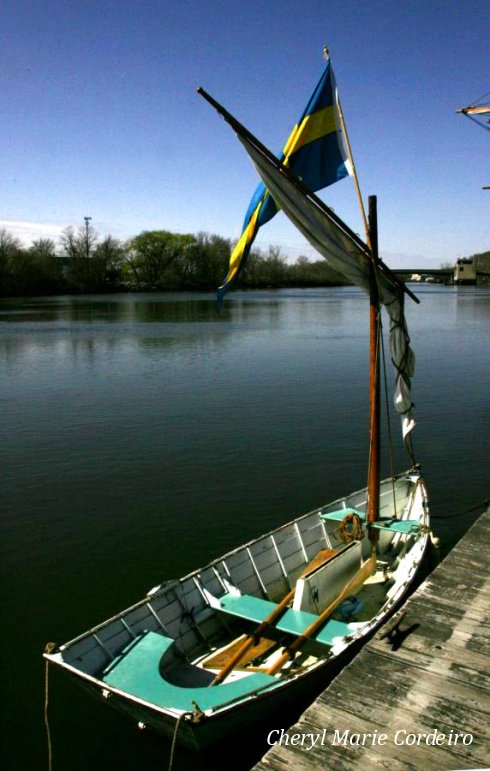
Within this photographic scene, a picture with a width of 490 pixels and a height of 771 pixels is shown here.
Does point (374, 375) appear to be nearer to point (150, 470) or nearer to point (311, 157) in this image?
point (311, 157)

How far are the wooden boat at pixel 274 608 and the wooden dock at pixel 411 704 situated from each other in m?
0.85

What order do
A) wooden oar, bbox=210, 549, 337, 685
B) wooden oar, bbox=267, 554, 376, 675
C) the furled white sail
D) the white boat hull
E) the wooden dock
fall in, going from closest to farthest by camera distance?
the wooden dock < the white boat hull < wooden oar, bbox=210, 549, 337, 685 < wooden oar, bbox=267, 554, 376, 675 < the furled white sail

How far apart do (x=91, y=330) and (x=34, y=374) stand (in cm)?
3276

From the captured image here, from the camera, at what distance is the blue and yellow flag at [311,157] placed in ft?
49.5

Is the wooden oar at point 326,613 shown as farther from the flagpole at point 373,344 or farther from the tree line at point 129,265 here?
the tree line at point 129,265

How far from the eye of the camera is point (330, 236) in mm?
15117

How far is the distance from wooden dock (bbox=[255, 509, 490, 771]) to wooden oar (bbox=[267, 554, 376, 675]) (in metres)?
1.15

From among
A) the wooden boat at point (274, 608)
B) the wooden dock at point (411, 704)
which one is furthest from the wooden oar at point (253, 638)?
the wooden dock at point (411, 704)

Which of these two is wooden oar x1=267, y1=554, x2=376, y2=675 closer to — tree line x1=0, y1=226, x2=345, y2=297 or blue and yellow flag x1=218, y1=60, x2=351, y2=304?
blue and yellow flag x1=218, y1=60, x2=351, y2=304

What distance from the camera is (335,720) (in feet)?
31.2

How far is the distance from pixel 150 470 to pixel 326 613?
13781mm

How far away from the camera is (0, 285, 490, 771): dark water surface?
13.0 m

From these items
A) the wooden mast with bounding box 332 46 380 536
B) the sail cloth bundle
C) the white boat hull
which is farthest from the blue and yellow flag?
the white boat hull

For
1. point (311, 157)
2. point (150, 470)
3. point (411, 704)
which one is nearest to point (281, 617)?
point (411, 704)
